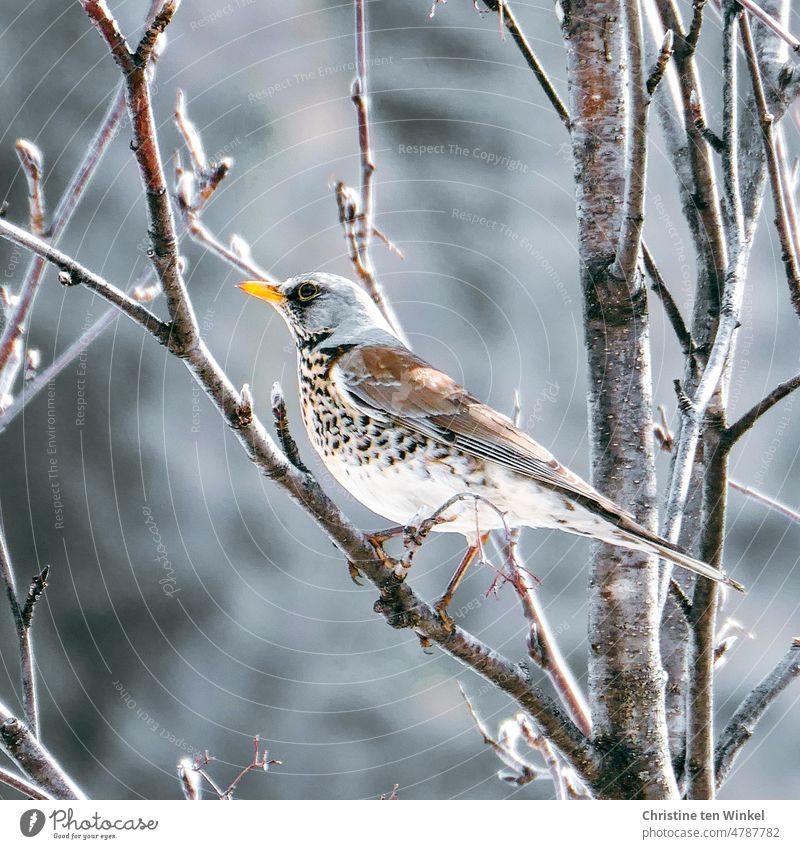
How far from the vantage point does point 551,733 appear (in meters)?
1.32

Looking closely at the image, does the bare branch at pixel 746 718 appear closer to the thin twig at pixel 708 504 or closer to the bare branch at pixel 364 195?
the thin twig at pixel 708 504

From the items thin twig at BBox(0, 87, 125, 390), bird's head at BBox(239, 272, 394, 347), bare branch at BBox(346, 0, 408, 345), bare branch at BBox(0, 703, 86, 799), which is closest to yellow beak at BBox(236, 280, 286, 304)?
bird's head at BBox(239, 272, 394, 347)

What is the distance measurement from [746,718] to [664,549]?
35cm

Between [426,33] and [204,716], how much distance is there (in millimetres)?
1302

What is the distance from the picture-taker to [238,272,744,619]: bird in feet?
4.49

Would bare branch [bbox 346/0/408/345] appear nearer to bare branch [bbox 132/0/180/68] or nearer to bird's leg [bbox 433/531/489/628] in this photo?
bird's leg [bbox 433/531/489/628]

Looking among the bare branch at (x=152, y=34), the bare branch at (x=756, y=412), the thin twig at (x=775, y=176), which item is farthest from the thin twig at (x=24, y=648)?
the thin twig at (x=775, y=176)

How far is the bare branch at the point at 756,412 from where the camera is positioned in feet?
4.47

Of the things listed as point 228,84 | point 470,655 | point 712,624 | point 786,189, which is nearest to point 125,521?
point 470,655

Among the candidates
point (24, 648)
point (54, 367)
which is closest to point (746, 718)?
point (24, 648)

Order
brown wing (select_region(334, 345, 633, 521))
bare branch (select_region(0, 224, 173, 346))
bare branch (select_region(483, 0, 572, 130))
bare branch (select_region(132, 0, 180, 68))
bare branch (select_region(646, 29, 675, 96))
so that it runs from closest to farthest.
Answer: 1. bare branch (select_region(132, 0, 180, 68))
2. bare branch (select_region(0, 224, 173, 346))
3. bare branch (select_region(646, 29, 675, 96))
4. brown wing (select_region(334, 345, 633, 521))
5. bare branch (select_region(483, 0, 572, 130))

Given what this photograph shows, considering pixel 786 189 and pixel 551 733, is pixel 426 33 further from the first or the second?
pixel 551 733

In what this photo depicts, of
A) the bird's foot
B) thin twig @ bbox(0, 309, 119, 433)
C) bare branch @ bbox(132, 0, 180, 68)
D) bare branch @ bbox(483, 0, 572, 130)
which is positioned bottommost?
the bird's foot
